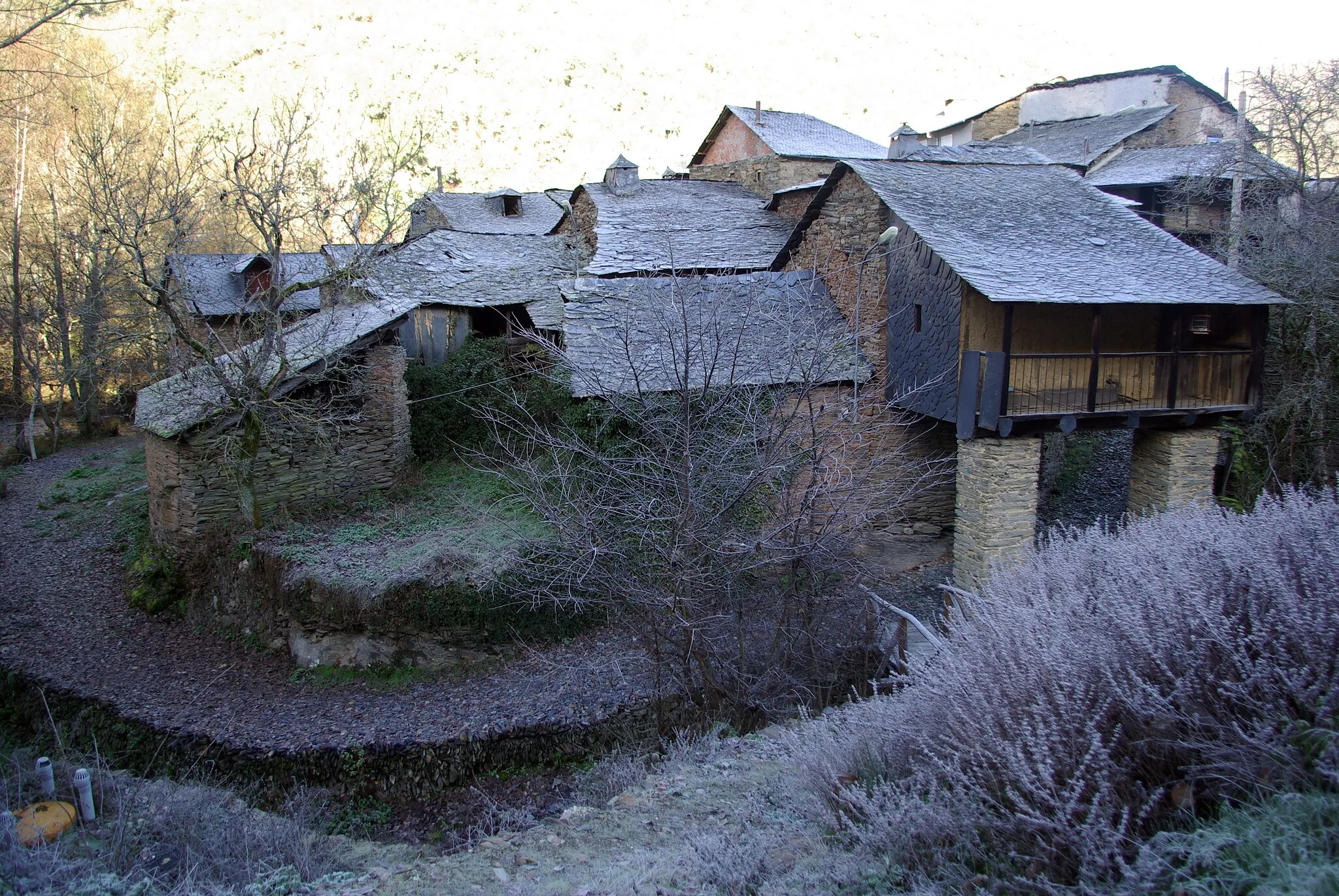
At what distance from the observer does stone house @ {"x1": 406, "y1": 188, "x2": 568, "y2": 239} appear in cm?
2481

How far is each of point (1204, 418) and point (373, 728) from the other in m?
12.0

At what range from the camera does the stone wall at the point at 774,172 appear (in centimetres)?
2147

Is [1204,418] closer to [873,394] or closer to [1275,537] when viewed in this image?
[873,394]

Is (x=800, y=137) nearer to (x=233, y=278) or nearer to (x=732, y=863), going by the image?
(x=233, y=278)

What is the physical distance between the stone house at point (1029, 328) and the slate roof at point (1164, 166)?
394 cm

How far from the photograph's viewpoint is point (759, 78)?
50281 mm

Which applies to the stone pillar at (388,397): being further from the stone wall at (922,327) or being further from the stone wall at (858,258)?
the stone wall at (922,327)

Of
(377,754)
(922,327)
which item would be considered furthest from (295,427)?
(922,327)

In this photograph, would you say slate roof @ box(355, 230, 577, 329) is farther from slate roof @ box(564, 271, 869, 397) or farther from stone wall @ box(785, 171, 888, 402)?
stone wall @ box(785, 171, 888, 402)

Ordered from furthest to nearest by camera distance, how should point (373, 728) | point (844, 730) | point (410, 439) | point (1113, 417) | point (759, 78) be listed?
point (759, 78) → point (410, 439) → point (1113, 417) → point (373, 728) → point (844, 730)

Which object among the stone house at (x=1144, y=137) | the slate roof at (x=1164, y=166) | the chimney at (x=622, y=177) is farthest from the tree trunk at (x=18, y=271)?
the stone house at (x=1144, y=137)

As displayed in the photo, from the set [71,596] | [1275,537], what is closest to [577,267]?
[71,596]

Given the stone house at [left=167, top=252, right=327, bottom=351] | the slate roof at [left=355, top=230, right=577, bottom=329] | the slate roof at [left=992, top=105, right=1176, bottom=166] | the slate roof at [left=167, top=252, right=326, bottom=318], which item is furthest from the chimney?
the slate roof at [left=992, top=105, right=1176, bottom=166]

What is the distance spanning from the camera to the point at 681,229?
18453mm
